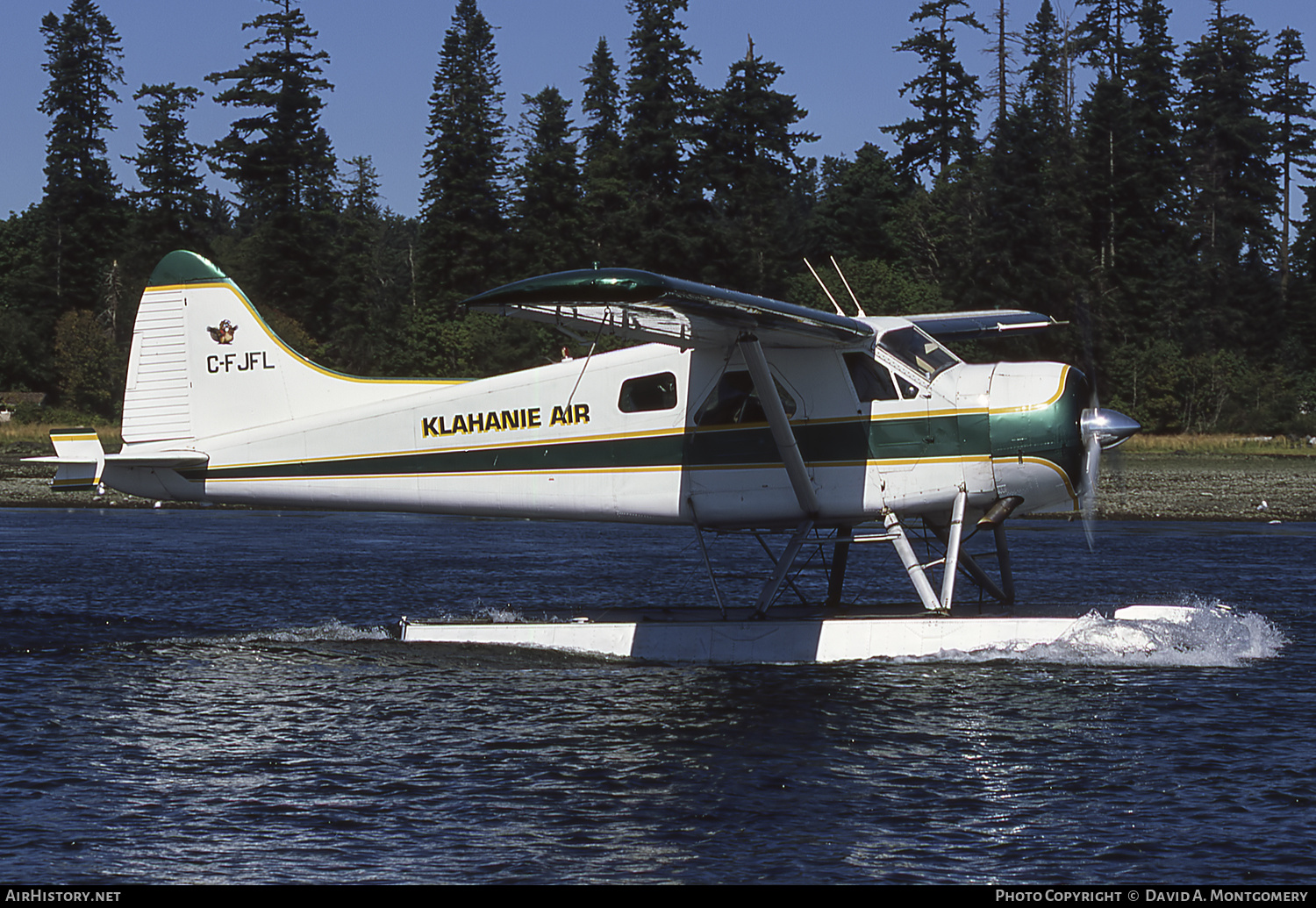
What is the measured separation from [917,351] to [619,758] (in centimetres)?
508

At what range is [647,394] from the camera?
13102mm

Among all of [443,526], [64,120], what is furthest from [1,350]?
[443,526]

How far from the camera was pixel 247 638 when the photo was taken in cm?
1482

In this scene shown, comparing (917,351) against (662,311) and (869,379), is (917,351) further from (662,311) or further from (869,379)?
(662,311)

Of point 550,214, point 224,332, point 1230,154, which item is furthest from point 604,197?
point 224,332

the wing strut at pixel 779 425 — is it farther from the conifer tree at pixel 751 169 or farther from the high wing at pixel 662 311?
the conifer tree at pixel 751 169

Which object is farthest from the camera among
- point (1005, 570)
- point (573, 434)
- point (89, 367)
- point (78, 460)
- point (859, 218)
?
point (859, 218)

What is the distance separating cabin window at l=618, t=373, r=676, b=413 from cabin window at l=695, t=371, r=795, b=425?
38cm

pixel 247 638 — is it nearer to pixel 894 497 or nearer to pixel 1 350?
pixel 894 497

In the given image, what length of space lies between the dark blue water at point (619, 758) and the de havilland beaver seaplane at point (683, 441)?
74cm

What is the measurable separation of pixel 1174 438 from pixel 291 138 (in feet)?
155

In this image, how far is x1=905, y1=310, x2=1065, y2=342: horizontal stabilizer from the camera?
14273 mm

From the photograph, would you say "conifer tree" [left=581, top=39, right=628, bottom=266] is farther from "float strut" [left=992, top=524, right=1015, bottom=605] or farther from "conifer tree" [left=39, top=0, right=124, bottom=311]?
"float strut" [left=992, top=524, right=1015, bottom=605]

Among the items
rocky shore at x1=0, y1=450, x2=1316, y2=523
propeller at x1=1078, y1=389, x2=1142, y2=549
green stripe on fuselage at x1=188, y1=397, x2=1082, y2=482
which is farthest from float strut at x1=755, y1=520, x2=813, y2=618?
rocky shore at x1=0, y1=450, x2=1316, y2=523
